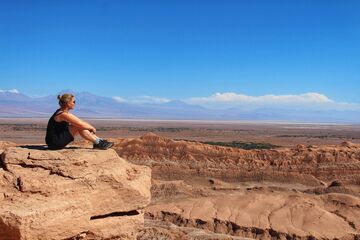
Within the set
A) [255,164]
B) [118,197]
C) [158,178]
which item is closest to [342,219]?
[255,164]

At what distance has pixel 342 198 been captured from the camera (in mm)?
19219

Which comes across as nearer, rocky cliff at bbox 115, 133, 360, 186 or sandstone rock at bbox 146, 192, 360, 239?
sandstone rock at bbox 146, 192, 360, 239

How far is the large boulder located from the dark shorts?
0.82 feet

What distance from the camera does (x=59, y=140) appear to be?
738 centimetres

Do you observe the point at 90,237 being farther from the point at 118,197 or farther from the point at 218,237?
the point at 218,237

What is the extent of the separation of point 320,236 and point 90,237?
419 inches

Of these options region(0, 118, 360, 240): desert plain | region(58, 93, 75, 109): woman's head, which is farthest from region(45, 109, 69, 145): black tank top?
region(0, 118, 360, 240): desert plain

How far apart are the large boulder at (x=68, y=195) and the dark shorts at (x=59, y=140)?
25cm

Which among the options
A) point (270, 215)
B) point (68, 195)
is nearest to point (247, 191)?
point (270, 215)

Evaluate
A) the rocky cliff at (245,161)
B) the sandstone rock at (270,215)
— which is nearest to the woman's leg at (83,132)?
the sandstone rock at (270,215)

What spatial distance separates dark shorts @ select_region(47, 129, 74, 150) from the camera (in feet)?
24.2

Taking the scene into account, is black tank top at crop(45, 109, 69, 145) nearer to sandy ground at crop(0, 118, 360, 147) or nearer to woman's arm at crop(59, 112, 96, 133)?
woman's arm at crop(59, 112, 96, 133)

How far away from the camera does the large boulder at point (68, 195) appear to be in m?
5.96

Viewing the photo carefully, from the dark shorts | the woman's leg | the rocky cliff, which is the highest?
the woman's leg
